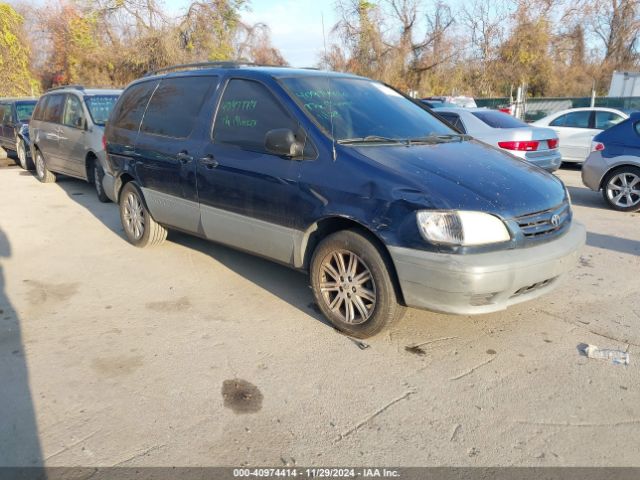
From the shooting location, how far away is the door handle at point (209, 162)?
4.34 meters

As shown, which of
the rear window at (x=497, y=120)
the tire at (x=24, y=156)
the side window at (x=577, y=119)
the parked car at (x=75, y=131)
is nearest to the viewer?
the parked car at (x=75, y=131)

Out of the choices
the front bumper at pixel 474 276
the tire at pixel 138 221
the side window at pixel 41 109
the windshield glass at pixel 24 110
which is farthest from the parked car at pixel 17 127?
the front bumper at pixel 474 276

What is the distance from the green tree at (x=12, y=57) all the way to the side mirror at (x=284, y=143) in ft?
96.3

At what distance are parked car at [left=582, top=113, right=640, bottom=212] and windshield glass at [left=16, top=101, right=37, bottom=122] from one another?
12.7 m

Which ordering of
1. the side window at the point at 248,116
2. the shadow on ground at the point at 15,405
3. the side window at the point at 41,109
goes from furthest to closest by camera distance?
the side window at the point at 41,109
the side window at the point at 248,116
the shadow on ground at the point at 15,405

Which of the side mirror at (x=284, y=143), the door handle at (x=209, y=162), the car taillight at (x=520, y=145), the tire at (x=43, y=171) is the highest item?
the side mirror at (x=284, y=143)

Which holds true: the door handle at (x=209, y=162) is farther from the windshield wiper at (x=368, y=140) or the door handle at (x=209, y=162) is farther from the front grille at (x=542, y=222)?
the front grille at (x=542, y=222)

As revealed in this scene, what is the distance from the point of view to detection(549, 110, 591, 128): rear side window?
11688 mm

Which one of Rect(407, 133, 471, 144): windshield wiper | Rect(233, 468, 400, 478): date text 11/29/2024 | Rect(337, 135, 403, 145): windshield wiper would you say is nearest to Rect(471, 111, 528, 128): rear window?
Rect(407, 133, 471, 144): windshield wiper

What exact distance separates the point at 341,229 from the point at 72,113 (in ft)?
23.4

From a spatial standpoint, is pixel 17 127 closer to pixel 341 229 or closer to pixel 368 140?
pixel 368 140

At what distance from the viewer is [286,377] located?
10.5ft

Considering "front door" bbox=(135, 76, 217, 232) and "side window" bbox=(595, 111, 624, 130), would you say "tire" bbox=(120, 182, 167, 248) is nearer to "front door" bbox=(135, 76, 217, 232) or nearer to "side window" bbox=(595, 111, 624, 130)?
"front door" bbox=(135, 76, 217, 232)

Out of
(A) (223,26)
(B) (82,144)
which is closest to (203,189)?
(B) (82,144)
